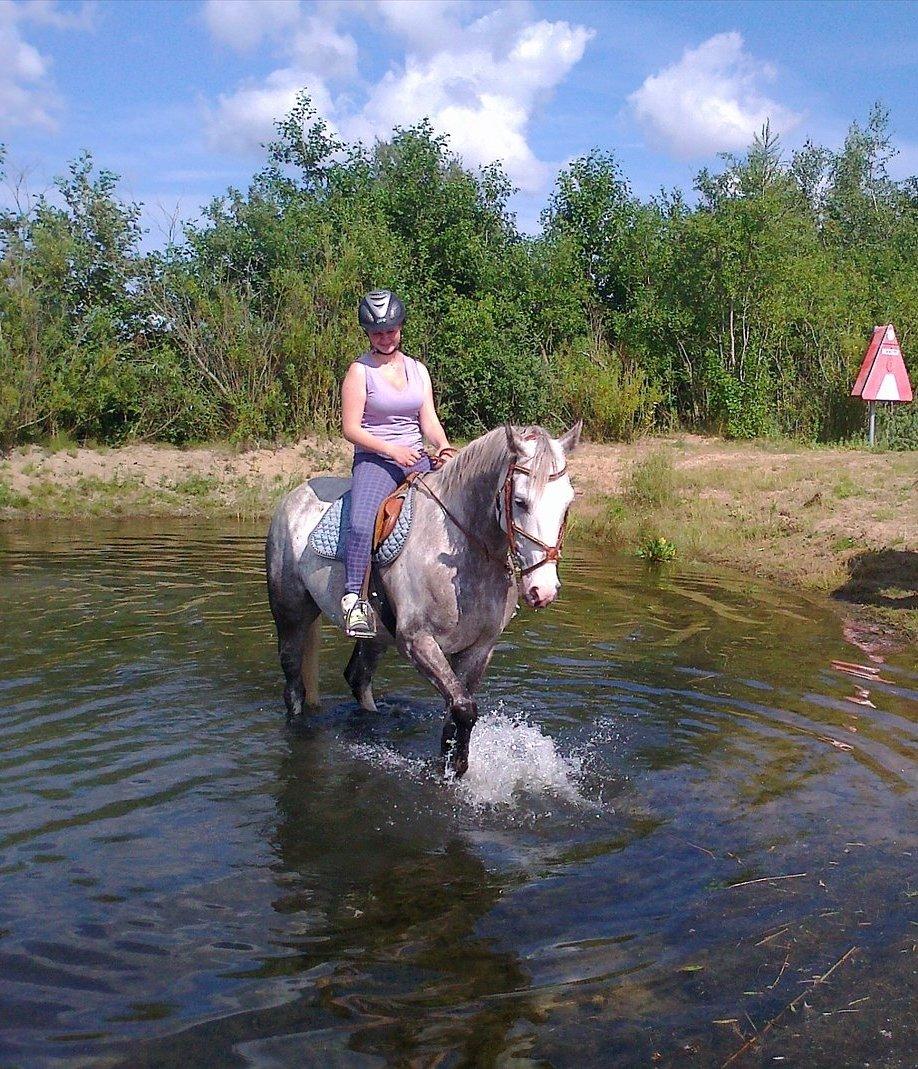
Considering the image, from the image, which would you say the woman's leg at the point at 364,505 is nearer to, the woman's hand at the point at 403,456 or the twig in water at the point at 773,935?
the woman's hand at the point at 403,456

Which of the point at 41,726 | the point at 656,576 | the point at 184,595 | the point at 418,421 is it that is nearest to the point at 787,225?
the point at 656,576

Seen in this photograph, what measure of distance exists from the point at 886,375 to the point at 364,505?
17.5m

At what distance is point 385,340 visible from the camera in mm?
6805

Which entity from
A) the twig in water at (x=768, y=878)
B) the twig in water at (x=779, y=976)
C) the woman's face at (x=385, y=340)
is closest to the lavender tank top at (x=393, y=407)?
the woman's face at (x=385, y=340)

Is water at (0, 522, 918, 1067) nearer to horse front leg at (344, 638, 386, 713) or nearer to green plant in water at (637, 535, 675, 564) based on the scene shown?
horse front leg at (344, 638, 386, 713)

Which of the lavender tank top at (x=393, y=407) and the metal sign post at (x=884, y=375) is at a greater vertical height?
the metal sign post at (x=884, y=375)

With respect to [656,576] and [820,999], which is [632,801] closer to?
[820,999]

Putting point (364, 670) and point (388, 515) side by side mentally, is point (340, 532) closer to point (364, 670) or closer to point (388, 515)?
point (388, 515)

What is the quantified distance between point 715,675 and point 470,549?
374 centimetres

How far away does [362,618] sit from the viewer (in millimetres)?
6695

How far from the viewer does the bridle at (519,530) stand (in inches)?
211

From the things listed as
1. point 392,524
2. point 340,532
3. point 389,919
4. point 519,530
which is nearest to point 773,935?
point 389,919

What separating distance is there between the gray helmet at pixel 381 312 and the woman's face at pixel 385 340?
4cm

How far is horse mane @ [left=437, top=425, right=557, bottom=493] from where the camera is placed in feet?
18.2
